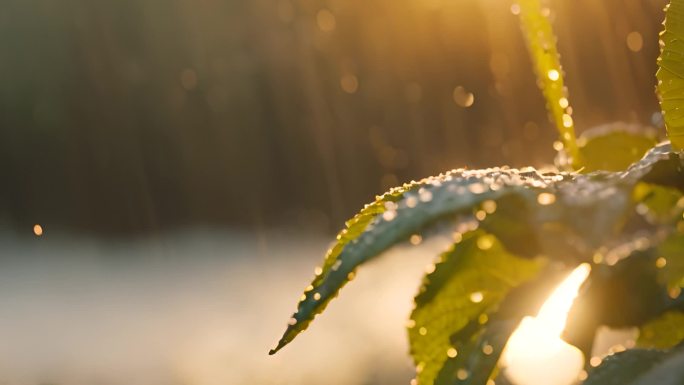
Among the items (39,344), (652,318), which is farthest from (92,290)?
(652,318)

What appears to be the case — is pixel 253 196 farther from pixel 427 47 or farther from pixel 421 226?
pixel 421 226

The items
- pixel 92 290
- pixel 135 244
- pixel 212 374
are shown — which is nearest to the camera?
pixel 212 374

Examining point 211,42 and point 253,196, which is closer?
point 253,196

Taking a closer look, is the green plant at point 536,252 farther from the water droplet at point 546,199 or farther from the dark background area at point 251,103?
the dark background area at point 251,103

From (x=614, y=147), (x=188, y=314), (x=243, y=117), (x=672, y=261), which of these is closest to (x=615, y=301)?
(x=672, y=261)

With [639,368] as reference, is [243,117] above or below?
below

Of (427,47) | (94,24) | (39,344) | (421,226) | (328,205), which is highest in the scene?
(421,226)

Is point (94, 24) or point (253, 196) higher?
point (94, 24)

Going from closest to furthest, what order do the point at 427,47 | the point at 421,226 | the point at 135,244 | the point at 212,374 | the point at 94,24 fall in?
the point at 421,226
the point at 212,374
the point at 135,244
the point at 427,47
the point at 94,24

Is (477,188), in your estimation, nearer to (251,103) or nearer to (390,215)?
(390,215)
